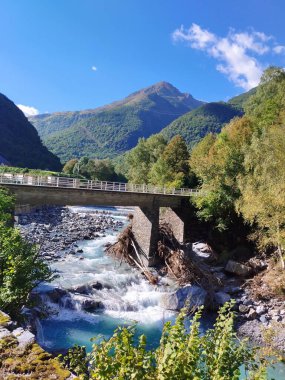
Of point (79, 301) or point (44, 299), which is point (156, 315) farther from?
point (44, 299)

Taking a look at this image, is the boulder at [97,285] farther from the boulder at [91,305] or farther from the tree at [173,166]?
the tree at [173,166]

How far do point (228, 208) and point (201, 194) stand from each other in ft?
9.90

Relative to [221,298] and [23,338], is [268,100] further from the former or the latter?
[23,338]

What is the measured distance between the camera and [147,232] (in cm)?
2911

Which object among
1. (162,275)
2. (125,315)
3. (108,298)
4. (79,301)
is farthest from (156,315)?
(162,275)

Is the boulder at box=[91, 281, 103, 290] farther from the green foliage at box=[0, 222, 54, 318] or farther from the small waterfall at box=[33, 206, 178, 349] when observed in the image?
the green foliage at box=[0, 222, 54, 318]

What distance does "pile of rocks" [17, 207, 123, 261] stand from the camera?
3105 cm

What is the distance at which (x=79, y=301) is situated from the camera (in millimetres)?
19188

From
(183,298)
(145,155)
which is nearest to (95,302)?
(183,298)

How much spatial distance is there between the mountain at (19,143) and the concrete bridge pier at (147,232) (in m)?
91.2

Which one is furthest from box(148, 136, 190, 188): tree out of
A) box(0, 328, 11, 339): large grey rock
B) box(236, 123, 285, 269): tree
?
box(0, 328, 11, 339): large grey rock

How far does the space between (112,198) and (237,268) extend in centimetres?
1217

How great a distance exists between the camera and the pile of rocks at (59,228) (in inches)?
1222

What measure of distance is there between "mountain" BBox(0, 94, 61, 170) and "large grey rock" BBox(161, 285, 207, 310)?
10101cm
